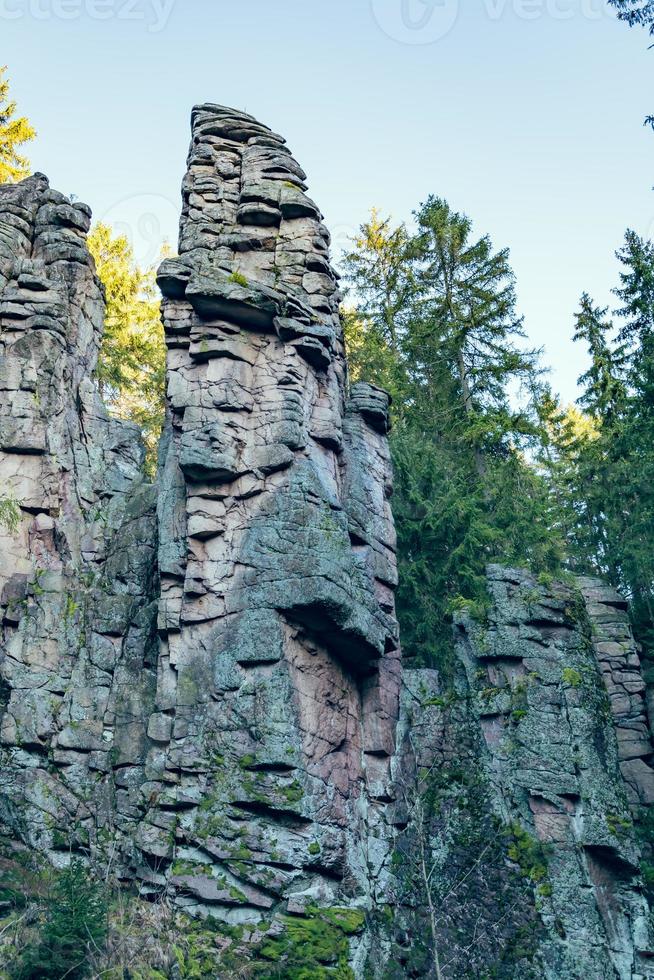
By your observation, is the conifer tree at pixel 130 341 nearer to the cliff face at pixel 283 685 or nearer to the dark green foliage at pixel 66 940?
the cliff face at pixel 283 685

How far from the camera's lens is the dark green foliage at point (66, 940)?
13.5 metres

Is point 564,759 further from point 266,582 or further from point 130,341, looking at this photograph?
point 130,341

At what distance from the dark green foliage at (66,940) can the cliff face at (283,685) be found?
5.13 ft

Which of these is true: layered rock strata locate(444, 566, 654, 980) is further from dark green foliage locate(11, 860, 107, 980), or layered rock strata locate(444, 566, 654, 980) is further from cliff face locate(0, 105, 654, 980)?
dark green foliage locate(11, 860, 107, 980)

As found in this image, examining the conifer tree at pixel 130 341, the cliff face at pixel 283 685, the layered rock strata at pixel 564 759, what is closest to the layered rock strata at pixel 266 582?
the cliff face at pixel 283 685

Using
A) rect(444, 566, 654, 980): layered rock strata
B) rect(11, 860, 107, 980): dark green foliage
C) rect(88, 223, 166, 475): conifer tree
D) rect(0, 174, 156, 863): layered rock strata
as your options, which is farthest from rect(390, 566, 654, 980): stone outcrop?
rect(88, 223, 166, 475): conifer tree

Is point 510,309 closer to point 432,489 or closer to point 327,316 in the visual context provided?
point 432,489

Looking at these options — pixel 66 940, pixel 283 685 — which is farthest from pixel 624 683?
pixel 66 940

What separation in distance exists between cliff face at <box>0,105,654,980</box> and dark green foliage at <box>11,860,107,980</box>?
5.13 ft

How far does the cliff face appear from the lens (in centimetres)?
1600

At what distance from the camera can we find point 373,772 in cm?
1805

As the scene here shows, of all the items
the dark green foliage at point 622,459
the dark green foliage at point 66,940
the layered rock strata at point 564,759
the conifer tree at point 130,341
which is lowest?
the dark green foliage at point 66,940

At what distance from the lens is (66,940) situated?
44.5 feet

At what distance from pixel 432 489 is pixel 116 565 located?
8726mm
